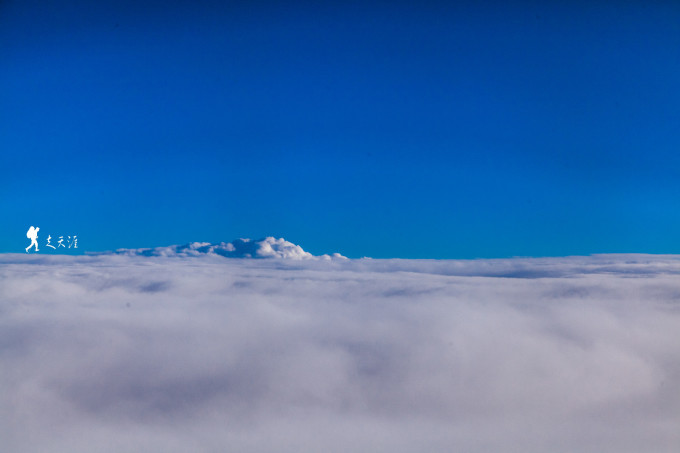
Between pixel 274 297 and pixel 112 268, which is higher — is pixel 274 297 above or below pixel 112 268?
below

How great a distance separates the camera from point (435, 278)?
41.2 meters

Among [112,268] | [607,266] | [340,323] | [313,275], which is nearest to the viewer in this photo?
[340,323]

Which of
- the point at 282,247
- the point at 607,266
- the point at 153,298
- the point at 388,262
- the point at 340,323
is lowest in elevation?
the point at 340,323

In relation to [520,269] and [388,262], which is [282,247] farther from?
[520,269]

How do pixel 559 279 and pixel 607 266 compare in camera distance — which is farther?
pixel 607 266

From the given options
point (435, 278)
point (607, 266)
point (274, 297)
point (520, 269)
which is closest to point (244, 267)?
point (274, 297)

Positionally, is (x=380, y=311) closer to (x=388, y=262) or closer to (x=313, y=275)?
(x=313, y=275)

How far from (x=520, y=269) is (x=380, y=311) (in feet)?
53.4

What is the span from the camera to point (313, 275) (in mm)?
42938

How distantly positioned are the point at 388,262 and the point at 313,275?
15.4 meters

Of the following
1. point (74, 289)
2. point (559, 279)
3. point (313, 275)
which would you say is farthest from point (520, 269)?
point (74, 289)

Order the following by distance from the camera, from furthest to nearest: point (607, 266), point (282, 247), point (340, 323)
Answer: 1. point (282, 247)
2. point (607, 266)
3. point (340, 323)

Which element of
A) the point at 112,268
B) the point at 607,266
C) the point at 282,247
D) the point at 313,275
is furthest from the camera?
the point at 282,247

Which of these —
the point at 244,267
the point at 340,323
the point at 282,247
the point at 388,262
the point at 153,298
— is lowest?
the point at 340,323
